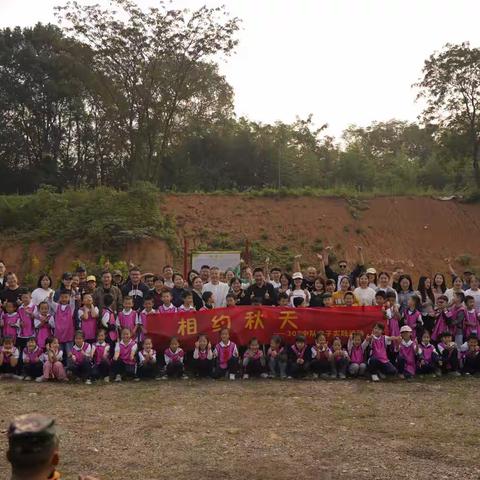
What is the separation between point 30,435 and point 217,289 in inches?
324

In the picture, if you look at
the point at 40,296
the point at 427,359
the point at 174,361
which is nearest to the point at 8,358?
the point at 40,296

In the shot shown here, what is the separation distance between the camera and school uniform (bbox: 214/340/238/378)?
30.1 ft

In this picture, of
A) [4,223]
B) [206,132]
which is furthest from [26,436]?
[206,132]

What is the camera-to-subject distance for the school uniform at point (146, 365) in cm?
902

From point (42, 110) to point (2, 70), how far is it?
3.01 meters

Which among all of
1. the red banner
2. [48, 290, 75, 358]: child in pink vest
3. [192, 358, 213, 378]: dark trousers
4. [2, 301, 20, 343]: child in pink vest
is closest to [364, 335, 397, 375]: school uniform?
the red banner

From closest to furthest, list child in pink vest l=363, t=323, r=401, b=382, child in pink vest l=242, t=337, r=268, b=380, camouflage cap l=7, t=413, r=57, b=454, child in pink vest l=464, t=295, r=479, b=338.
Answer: camouflage cap l=7, t=413, r=57, b=454 < child in pink vest l=363, t=323, r=401, b=382 < child in pink vest l=242, t=337, r=268, b=380 < child in pink vest l=464, t=295, r=479, b=338

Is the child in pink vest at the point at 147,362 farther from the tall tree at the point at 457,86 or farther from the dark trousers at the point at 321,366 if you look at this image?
the tall tree at the point at 457,86

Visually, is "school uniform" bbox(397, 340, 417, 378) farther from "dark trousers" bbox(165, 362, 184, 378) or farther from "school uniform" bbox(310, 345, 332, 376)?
"dark trousers" bbox(165, 362, 184, 378)

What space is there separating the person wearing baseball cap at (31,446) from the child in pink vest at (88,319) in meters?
7.33

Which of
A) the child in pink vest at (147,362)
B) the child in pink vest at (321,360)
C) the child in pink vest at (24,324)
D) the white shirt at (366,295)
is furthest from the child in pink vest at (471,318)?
the child in pink vest at (24,324)

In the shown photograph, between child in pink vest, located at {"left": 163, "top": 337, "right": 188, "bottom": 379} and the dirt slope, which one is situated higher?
the dirt slope

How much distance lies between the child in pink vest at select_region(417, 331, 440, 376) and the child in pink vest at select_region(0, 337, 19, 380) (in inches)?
236

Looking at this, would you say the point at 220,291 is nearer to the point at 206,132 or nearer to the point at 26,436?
the point at 26,436
